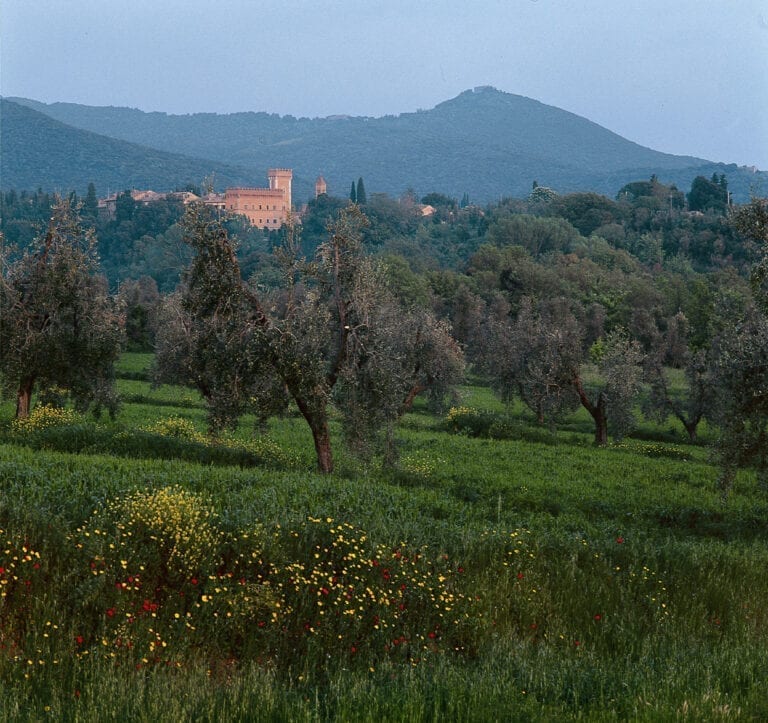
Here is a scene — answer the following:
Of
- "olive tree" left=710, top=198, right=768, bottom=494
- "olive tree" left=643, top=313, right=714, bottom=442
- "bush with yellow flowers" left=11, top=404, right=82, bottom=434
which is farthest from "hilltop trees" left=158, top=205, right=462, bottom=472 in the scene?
"olive tree" left=643, top=313, right=714, bottom=442

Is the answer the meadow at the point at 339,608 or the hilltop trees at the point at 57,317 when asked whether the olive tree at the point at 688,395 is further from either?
the hilltop trees at the point at 57,317

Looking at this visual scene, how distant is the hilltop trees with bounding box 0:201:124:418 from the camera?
100 feet

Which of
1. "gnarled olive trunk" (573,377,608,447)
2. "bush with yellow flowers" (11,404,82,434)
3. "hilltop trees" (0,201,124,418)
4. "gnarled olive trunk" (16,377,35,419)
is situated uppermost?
"hilltop trees" (0,201,124,418)

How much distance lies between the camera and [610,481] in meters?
31.1

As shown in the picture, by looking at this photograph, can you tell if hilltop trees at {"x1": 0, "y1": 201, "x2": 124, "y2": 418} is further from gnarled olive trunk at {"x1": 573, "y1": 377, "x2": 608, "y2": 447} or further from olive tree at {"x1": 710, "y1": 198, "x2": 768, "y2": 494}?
gnarled olive trunk at {"x1": 573, "y1": 377, "x2": 608, "y2": 447}

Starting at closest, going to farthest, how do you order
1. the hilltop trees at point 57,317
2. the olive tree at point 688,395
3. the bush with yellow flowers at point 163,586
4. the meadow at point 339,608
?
the meadow at point 339,608, the bush with yellow flowers at point 163,586, the hilltop trees at point 57,317, the olive tree at point 688,395

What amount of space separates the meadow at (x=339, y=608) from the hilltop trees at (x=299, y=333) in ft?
9.95

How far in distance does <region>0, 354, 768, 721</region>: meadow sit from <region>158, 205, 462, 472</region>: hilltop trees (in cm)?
303

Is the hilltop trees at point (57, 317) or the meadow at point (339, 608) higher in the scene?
the hilltop trees at point (57, 317)

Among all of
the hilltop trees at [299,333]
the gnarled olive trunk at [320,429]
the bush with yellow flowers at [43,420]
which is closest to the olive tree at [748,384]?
the hilltop trees at [299,333]

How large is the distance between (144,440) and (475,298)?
73244 mm

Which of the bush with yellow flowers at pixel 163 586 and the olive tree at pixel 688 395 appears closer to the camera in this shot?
the bush with yellow flowers at pixel 163 586

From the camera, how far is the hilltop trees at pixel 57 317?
30.6 metres

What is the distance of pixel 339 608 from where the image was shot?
12.3m
